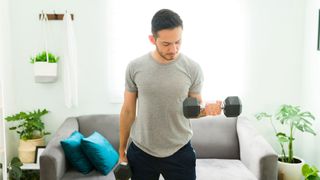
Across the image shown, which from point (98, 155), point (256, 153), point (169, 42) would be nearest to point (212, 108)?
point (169, 42)

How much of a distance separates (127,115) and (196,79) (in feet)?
1.21

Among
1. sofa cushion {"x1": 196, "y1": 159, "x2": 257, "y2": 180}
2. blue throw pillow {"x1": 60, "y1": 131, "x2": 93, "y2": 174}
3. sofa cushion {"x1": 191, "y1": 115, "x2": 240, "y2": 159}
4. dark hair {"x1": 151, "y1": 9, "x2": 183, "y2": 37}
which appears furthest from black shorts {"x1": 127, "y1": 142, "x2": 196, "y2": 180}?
sofa cushion {"x1": 191, "y1": 115, "x2": 240, "y2": 159}

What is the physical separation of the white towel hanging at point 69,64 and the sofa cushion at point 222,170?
1277mm

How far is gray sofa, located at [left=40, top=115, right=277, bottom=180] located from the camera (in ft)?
8.00

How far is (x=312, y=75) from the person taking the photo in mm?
3084

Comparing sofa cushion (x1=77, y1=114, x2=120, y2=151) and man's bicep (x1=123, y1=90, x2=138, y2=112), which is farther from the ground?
man's bicep (x1=123, y1=90, x2=138, y2=112)

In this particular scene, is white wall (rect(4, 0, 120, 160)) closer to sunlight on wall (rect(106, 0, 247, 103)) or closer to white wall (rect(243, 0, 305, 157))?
sunlight on wall (rect(106, 0, 247, 103))

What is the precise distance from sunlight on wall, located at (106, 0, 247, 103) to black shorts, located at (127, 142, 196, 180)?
1.70m

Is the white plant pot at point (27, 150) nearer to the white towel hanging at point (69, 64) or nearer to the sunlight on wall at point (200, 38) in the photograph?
the white towel hanging at point (69, 64)

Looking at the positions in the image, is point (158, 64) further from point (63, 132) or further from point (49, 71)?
point (49, 71)

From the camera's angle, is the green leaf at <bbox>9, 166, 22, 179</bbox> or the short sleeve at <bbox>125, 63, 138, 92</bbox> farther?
the green leaf at <bbox>9, 166, 22, 179</bbox>

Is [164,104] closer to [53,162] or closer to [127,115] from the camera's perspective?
[127,115]

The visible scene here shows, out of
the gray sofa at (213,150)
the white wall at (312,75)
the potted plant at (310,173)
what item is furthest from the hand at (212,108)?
the white wall at (312,75)

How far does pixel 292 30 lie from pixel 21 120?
2621 mm
